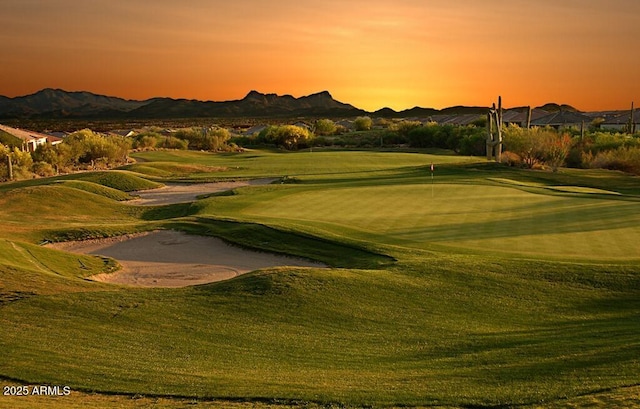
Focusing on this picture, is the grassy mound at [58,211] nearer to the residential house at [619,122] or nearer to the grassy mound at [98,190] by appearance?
the grassy mound at [98,190]

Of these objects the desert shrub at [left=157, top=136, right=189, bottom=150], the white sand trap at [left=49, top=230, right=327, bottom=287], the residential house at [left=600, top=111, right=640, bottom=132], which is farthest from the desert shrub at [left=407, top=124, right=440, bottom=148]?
the white sand trap at [left=49, top=230, right=327, bottom=287]

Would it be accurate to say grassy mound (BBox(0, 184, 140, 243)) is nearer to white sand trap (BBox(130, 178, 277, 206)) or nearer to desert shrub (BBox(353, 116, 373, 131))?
white sand trap (BBox(130, 178, 277, 206))

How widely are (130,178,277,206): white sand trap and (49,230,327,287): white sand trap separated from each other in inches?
584

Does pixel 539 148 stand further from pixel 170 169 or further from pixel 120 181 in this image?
pixel 170 169

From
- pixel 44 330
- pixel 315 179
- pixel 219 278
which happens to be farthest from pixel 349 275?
pixel 315 179

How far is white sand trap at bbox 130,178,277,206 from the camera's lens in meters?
40.8

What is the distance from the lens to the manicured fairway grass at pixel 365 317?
9867 mm

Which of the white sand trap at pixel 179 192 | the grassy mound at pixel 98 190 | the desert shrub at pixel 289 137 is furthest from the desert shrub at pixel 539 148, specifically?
the desert shrub at pixel 289 137

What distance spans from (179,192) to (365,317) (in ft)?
114

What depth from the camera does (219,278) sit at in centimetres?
1984

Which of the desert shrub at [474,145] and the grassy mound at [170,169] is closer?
the grassy mound at [170,169]

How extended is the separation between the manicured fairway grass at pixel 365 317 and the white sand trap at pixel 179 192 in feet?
48.5

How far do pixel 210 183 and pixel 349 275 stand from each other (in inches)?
1491

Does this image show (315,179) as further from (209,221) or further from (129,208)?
(209,221)
